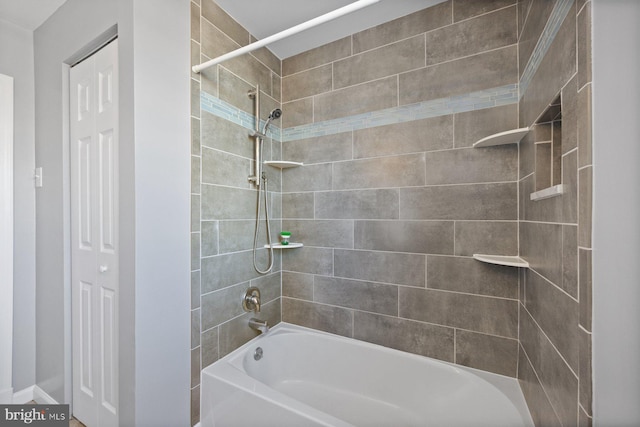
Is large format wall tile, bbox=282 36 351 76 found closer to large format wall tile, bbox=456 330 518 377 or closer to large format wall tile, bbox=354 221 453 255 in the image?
large format wall tile, bbox=354 221 453 255

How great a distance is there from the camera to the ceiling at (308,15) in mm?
1632

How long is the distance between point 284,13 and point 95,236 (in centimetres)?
177

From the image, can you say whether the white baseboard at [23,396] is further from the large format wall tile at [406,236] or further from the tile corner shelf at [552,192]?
the tile corner shelf at [552,192]

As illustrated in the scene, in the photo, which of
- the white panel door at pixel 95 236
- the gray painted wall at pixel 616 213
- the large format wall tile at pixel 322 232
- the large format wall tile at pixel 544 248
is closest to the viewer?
the gray painted wall at pixel 616 213

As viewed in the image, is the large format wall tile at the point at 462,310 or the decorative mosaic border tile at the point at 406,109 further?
the large format wall tile at the point at 462,310

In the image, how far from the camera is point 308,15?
5.79ft

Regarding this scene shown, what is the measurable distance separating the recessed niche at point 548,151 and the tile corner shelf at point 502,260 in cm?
36

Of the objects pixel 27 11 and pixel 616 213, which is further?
pixel 27 11

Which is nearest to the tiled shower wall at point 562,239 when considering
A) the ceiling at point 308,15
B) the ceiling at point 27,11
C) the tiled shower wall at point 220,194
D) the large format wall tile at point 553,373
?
the large format wall tile at point 553,373

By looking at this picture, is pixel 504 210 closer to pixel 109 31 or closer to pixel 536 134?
pixel 536 134

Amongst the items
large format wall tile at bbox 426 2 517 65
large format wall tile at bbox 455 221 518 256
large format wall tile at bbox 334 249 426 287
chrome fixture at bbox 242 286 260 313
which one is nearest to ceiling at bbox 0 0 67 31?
chrome fixture at bbox 242 286 260 313

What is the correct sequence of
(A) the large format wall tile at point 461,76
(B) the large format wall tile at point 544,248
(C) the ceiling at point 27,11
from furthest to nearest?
(C) the ceiling at point 27,11, (A) the large format wall tile at point 461,76, (B) the large format wall tile at point 544,248

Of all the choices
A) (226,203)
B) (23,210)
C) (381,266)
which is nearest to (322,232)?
(381,266)

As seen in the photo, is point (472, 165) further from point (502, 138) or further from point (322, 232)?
point (322, 232)
